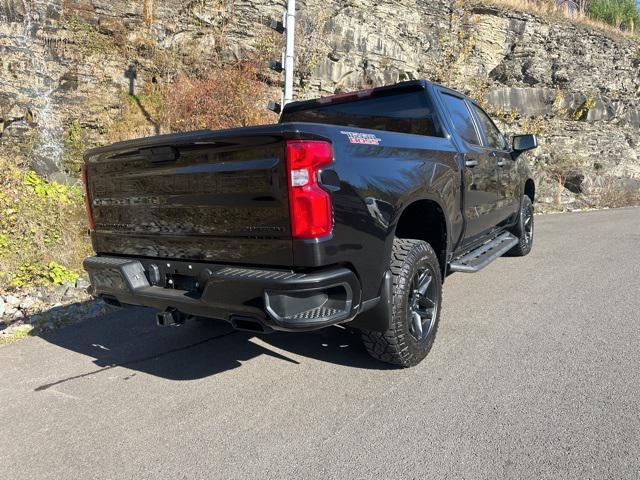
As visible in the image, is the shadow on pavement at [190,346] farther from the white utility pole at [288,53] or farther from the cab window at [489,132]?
the white utility pole at [288,53]

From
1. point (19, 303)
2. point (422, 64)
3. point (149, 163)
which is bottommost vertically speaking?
point (19, 303)

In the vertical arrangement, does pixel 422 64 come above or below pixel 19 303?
above

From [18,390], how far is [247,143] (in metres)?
2.43

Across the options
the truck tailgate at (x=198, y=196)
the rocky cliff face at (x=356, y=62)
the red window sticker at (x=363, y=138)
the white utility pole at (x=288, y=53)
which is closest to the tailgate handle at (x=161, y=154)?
the truck tailgate at (x=198, y=196)

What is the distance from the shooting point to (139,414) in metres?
2.91

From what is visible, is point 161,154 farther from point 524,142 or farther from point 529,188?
point 529,188

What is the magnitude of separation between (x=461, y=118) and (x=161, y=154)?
3.01 meters

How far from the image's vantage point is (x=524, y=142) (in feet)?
18.5

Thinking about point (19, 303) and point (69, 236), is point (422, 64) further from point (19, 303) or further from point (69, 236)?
point (19, 303)

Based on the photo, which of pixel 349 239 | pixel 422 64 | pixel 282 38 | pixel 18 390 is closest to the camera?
pixel 349 239

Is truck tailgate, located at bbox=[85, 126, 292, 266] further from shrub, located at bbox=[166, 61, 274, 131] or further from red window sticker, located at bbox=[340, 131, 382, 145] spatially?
shrub, located at bbox=[166, 61, 274, 131]

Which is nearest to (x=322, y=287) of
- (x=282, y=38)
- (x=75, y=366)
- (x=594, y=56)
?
(x=75, y=366)

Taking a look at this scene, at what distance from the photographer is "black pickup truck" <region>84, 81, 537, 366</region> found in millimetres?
2529

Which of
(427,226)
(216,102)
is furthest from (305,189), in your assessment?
(216,102)
